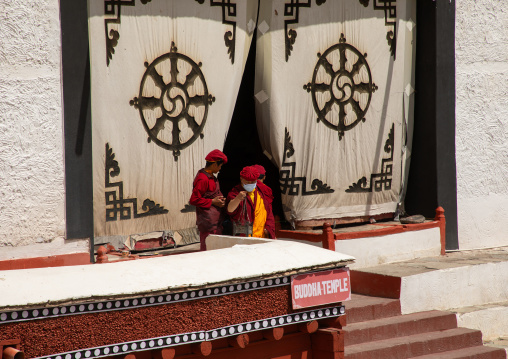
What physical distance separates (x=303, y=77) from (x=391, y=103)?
1327 millimetres

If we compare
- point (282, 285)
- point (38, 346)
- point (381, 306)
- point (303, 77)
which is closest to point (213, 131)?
point (303, 77)

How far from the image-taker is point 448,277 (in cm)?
756

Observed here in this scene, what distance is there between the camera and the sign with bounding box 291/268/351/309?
5074 mm

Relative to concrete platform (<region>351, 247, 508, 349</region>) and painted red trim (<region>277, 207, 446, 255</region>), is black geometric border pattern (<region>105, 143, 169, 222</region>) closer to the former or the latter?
painted red trim (<region>277, 207, 446, 255</region>)

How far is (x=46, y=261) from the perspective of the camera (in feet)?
20.5

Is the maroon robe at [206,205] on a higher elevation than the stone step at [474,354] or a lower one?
higher

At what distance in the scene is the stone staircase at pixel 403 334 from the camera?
6445 millimetres

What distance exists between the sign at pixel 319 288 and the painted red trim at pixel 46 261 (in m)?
2.19

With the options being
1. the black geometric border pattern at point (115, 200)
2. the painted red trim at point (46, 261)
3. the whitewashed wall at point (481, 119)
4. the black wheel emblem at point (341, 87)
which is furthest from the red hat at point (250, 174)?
the whitewashed wall at point (481, 119)

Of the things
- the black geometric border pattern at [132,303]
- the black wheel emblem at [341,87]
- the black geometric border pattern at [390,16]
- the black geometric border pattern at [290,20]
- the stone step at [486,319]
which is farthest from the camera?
the black geometric border pattern at [390,16]

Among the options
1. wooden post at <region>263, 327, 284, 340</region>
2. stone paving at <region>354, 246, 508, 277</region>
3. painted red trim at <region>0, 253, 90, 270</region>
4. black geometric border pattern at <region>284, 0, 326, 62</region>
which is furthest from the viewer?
black geometric border pattern at <region>284, 0, 326, 62</region>

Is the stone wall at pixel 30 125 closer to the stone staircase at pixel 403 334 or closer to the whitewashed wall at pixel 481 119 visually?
the stone staircase at pixel 403 334

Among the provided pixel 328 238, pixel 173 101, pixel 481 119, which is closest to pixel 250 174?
pixel 173 101

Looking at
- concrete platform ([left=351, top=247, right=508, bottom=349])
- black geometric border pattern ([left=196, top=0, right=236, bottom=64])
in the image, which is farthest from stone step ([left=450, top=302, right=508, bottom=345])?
black geometric border pattern ([left=196, top=0, right=236, bottom=64])
